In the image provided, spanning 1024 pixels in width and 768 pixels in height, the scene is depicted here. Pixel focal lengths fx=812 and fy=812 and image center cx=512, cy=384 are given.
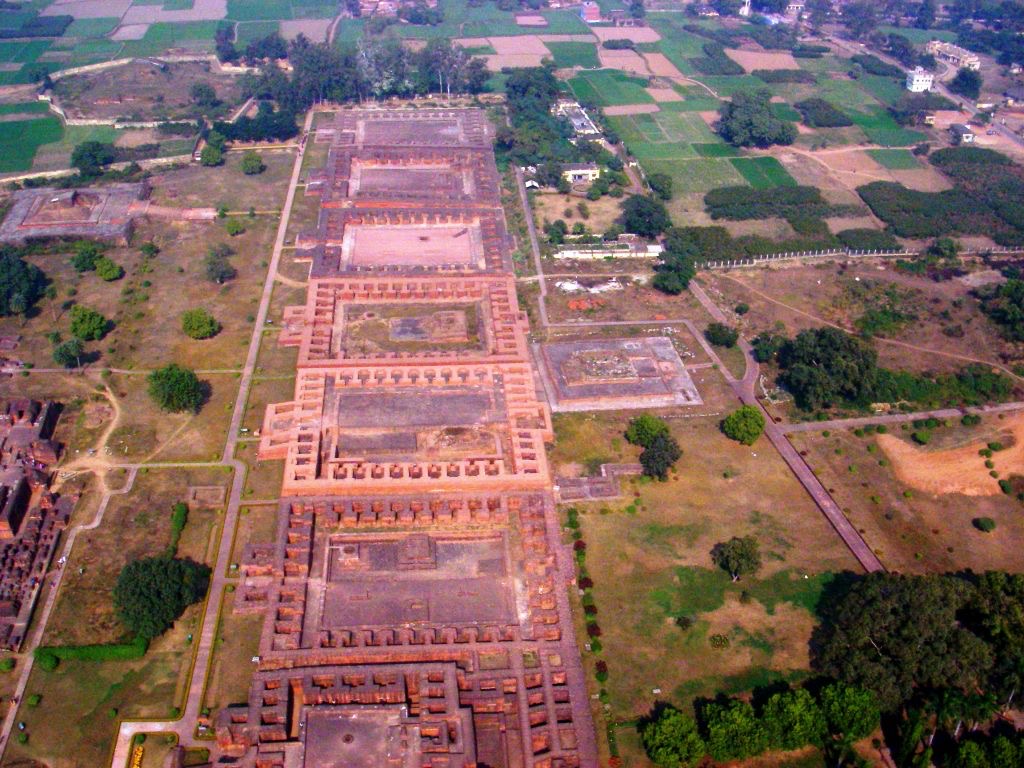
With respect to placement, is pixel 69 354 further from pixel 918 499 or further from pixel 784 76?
pixel 784 76

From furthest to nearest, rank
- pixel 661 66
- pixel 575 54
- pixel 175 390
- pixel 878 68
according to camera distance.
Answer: pixel 575 54 < pixel 661 66 < pixel 878 68 < pixel 175 390

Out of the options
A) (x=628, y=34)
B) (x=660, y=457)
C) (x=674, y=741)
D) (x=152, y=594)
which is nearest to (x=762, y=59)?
(x=628, y=34)

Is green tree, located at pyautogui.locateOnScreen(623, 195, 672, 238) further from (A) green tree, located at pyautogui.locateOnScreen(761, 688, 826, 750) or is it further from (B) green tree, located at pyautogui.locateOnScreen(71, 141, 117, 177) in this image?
(B) green tree, located at pyautogui.locateOnScreen(71, 141, 117, 177)

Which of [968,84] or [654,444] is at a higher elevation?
[968,84]

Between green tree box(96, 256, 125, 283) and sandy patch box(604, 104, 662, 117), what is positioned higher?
sandy patch box(604, 104, 662, 117)

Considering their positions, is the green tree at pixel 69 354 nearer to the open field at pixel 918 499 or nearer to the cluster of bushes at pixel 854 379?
the cluster of bushes at pixel 854 379

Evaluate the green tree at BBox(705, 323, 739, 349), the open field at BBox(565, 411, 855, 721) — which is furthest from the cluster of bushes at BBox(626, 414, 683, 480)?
the green tree at BBox(705, 323, 739, 349)
